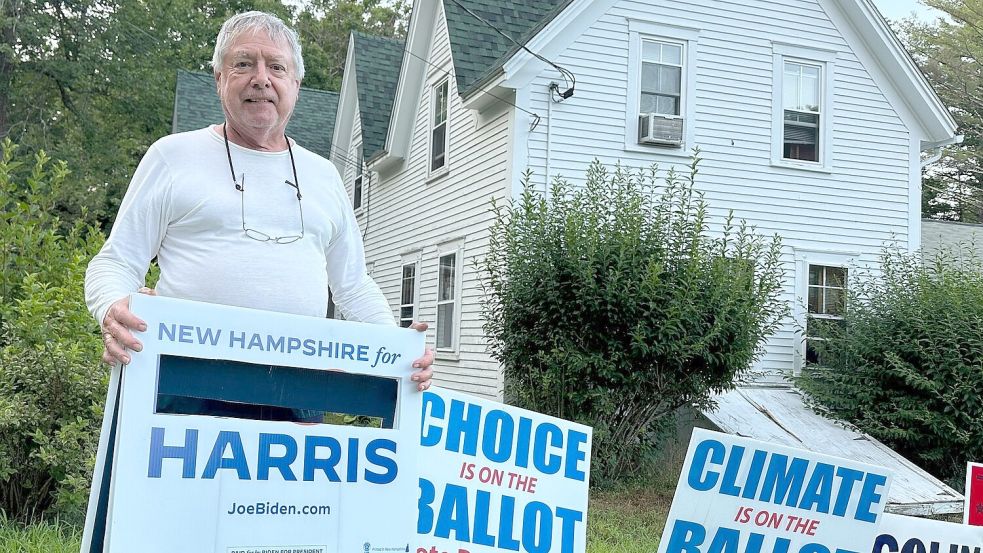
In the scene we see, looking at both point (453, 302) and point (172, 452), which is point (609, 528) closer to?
point (172, 452)

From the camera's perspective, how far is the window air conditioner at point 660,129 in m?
12.0

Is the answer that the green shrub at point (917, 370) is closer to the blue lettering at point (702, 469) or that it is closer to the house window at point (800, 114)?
the house window at point (800, 114)

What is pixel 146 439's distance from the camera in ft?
7.23

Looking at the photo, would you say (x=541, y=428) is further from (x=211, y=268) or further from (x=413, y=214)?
(x=413, y=214)

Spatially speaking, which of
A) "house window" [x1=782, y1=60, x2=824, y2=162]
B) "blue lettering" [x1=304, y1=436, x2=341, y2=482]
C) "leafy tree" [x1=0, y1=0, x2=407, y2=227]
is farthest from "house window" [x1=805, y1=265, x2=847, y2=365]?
"leafy tree" [x1=0, y1=0, x2=407, y2=227]

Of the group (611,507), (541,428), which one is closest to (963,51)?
(611,507)

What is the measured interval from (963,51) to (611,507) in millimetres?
29411

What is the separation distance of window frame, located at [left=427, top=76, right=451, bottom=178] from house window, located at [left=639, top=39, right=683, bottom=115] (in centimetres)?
315

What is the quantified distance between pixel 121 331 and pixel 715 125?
11255 mm

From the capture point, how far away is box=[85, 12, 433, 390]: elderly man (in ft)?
8.02

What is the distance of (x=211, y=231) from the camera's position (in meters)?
2.47

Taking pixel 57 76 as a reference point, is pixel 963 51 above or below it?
above

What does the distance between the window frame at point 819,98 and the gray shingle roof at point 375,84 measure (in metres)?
7.02

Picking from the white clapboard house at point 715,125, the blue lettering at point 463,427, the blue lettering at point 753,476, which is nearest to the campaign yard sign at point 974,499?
the blue lettering at point 753,476
